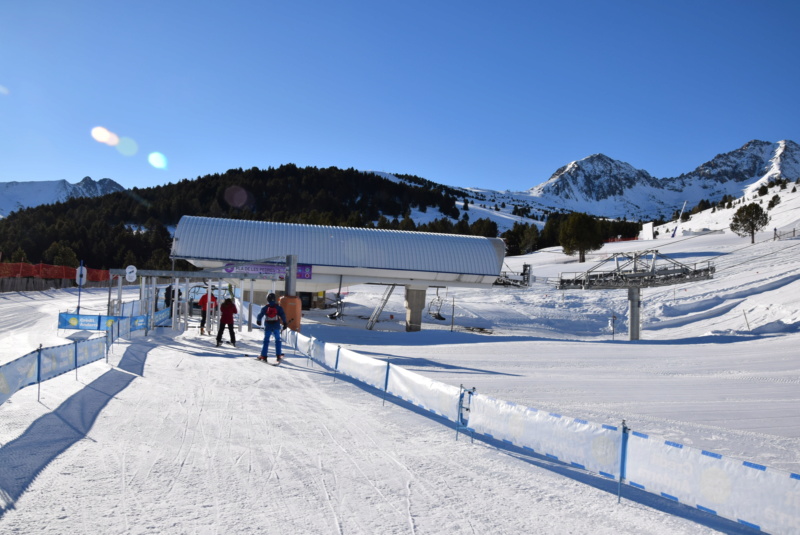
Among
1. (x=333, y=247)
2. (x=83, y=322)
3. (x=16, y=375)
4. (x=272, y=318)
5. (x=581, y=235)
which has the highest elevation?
(x=581, y=235)

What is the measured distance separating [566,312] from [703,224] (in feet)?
238

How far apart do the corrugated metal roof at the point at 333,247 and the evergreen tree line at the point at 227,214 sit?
2047 inches

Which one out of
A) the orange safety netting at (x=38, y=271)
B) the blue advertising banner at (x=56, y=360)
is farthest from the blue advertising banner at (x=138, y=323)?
the orange safety netting at (x=38, y=271)

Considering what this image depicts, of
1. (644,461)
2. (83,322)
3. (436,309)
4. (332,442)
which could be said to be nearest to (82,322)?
(83,322)

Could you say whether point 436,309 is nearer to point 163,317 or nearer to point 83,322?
point 163,317

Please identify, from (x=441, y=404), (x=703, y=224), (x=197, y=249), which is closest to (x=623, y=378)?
(x=441, y=404)

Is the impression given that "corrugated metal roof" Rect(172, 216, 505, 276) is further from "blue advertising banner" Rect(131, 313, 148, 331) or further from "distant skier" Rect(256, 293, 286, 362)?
"distant skier" Rect(256, 293, 286, 362)

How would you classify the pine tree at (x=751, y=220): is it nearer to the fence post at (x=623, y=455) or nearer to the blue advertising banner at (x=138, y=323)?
the blue advertising banner at (x=138, y=323)

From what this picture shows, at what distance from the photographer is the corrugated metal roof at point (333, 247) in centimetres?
3228

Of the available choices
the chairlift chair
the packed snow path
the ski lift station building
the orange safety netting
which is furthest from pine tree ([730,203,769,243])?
the orange safety netting

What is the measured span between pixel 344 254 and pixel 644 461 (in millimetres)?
29267

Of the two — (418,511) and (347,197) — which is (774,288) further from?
(347,197)

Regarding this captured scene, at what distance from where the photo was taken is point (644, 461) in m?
4.95

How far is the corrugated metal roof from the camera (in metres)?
32.3
